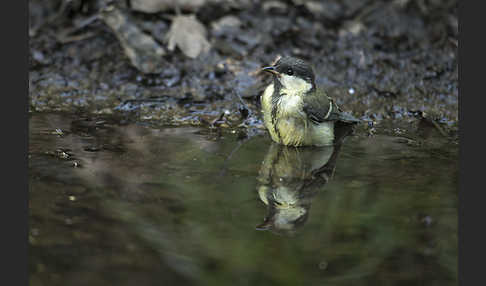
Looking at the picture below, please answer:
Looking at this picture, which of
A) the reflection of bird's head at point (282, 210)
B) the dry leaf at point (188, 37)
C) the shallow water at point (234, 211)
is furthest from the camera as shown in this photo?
the dry leaf at point (188, 37)

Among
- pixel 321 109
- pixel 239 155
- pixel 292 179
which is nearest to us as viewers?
pixel 292 179

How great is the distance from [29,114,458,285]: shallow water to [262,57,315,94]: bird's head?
0.62 metres

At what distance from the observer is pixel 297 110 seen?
204 inches

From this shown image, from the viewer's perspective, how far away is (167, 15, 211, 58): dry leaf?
7074 mm

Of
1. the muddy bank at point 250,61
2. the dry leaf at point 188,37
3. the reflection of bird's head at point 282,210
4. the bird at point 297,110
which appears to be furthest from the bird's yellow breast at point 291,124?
the dry leaf at point 188,37

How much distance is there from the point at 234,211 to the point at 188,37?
389cm

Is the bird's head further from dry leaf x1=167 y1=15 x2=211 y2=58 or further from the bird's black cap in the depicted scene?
dry leaf x1=167 y1=15 x2=211 y2=58

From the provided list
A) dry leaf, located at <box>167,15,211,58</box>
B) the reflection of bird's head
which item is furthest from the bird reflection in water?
dry leaf, located at <box>167,15,211,58</box>

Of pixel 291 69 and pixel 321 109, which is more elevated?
pixel 291 69

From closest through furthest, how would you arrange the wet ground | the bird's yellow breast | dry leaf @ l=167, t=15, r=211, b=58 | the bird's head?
the wet ground < the bird's yellow breast < the bird's head < dry leaf @ l=167, t=15, r=211, b=58

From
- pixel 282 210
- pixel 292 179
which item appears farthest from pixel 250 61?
pixel 282 210

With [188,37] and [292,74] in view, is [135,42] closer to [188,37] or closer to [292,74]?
[188,37]

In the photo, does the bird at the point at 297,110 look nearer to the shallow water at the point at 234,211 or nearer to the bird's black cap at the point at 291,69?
the bird's black cap at the point at 291,69

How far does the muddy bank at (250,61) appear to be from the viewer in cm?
627
